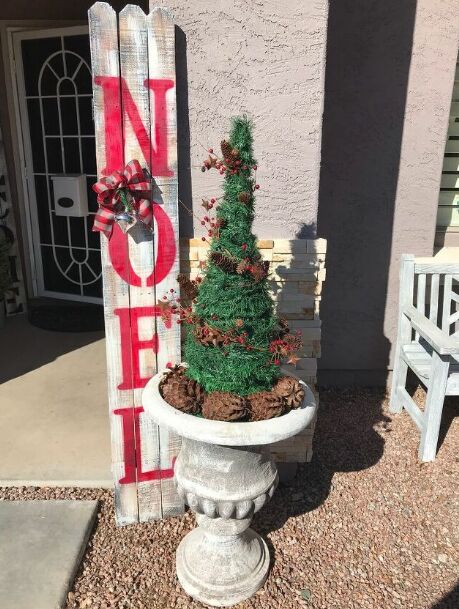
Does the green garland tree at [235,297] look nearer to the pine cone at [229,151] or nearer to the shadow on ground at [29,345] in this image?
the pine cone at [229,151]

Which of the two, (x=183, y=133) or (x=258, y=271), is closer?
(x=258, y=271)

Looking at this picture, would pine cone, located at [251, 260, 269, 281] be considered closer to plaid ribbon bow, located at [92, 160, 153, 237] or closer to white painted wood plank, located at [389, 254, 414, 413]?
plaid ribbon bow, located at [92, 160, 153, 237]

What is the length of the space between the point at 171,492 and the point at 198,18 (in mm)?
2319

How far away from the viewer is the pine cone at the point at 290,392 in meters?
2.06

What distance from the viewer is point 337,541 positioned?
8.73 feet

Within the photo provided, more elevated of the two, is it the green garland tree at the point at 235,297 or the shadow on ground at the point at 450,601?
the green garland tree at the point at 235,297

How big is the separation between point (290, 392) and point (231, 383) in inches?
9.3

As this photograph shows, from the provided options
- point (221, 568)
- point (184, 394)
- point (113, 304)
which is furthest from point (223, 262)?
point (221, 568)

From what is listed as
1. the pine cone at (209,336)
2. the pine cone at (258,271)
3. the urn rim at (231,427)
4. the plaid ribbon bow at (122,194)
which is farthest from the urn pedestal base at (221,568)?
the plaid ribbon bow at (122,194)

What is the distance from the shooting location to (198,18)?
2346mm

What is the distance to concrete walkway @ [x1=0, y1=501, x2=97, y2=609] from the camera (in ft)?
7.41

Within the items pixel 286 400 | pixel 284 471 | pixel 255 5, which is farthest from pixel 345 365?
pixel 255 5

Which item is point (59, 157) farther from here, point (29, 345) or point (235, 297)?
point (235, 297)

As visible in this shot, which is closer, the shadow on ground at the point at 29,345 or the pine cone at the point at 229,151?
the pine cone at the point at 229,151
